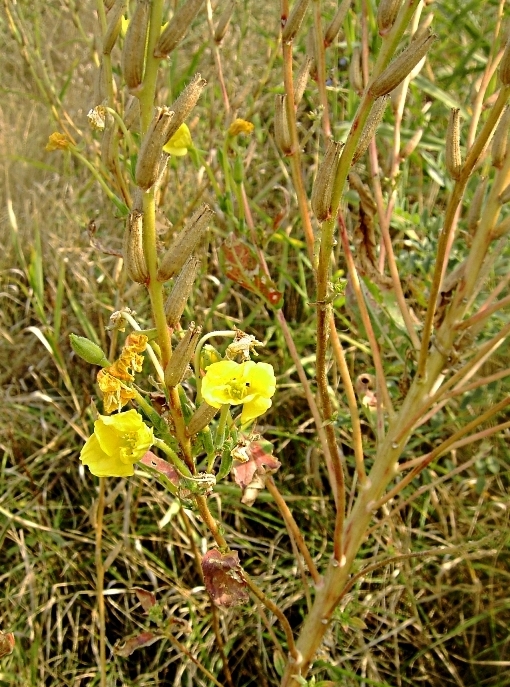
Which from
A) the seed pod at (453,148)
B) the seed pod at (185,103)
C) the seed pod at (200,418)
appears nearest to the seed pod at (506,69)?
the seed pod at (453,148)

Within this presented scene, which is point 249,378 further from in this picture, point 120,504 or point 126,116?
point 120,504

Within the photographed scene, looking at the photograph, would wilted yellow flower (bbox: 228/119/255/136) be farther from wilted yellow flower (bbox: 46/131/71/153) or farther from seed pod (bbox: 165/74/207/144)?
seed pod (bbox: 165/74/207/144)

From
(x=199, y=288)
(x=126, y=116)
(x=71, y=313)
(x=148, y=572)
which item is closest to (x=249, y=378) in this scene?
(x=126, y=116)

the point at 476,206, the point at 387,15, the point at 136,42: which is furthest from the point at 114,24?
the point at 476,206

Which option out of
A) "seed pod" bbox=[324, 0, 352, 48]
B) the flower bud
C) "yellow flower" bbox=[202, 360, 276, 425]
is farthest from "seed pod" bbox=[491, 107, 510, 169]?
the flower bud

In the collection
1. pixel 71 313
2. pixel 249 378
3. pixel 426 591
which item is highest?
pixel 249 378

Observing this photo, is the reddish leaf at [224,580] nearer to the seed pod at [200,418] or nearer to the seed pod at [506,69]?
the seed pod at [200,418]
